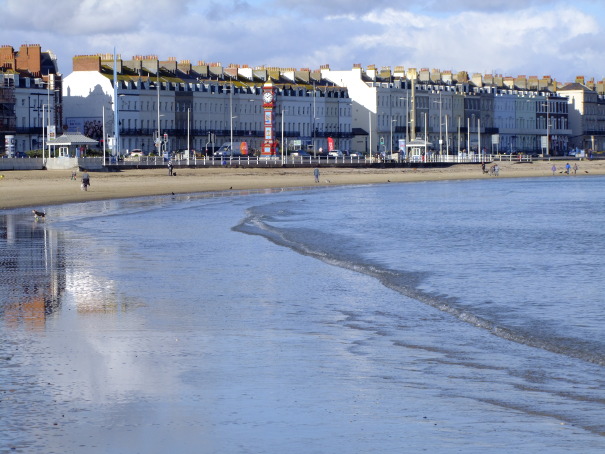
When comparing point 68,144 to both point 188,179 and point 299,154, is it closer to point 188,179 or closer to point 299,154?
point 188,179

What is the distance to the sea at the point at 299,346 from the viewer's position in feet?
29.9

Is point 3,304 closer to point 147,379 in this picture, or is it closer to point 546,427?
point 147,379

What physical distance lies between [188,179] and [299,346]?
67.0m

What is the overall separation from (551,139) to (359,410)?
170 metres

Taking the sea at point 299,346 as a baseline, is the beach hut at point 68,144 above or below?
above

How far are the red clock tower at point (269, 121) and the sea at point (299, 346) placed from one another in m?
80.8

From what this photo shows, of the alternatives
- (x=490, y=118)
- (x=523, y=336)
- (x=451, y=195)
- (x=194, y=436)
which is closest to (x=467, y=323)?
(x=523, y=336)

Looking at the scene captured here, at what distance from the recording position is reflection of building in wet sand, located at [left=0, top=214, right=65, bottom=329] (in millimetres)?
15680

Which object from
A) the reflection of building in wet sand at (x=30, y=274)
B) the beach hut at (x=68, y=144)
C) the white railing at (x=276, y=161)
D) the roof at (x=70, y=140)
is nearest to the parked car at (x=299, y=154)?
the white railing at (x=276, y=161)

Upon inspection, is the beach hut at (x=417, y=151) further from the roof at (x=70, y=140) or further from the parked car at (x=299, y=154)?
the roof at (x=70, y=140)

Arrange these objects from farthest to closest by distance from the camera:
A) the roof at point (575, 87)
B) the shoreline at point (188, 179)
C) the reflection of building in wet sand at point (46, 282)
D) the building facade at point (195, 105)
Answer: the roof at point (575, 87)
the building facade at point (195, 105)
the shoreline at point (188, 179)
the reflection of building in wet sand at point (46, 282)

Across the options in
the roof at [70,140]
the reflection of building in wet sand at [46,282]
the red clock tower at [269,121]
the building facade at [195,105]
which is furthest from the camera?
the building facade at [195,105]

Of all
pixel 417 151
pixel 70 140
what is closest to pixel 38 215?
pixel 70 140

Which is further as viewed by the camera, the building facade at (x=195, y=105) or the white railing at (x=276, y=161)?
the building facade at (x=195, y=105)
